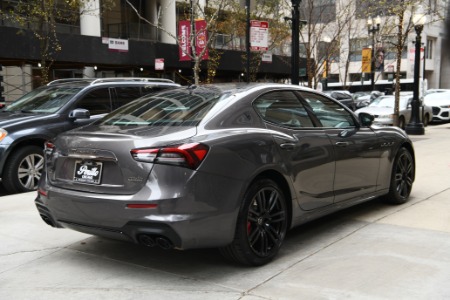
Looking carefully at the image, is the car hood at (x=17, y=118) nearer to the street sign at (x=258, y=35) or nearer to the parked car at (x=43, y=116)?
the parked car at (x=43, y=116)

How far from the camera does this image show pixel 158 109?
177 inches

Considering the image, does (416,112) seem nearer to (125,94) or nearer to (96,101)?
(125,94)

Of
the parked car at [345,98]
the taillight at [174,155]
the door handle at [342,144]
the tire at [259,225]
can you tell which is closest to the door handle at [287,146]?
the tire at [259,225]

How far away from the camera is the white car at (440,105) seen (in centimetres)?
2359

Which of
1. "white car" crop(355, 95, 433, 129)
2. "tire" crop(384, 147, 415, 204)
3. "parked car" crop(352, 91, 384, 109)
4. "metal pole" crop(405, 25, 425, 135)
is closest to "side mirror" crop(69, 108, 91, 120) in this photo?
"tire" crop(384, 147, 415, 204)

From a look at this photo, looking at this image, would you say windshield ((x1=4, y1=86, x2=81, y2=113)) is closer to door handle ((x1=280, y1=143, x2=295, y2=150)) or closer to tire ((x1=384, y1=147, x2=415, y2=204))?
door handle ((x1=280, y1=143, x2=295, y2=150))

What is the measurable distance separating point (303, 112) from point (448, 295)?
222cm

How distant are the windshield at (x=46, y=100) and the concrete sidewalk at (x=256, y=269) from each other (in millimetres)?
2838

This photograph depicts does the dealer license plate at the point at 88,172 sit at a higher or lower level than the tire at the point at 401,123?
higher

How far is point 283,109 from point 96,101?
4.73 metres

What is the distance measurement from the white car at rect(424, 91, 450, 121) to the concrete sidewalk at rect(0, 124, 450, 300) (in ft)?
64.5

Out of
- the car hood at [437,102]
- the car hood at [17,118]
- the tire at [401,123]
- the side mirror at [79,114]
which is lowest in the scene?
the tire at [401,123]

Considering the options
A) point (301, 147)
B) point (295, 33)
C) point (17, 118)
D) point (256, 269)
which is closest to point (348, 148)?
point (301, 147)

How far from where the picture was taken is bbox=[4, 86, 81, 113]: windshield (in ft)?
26.8
